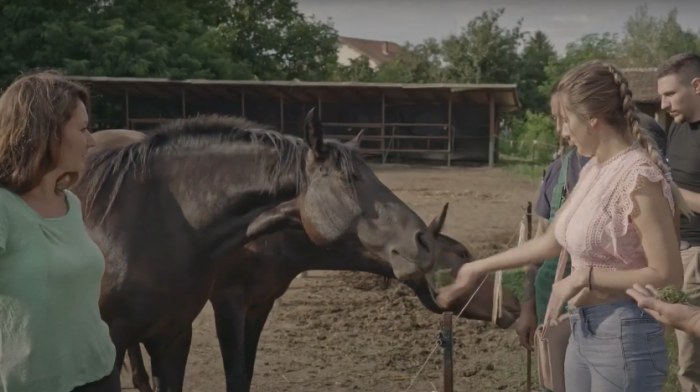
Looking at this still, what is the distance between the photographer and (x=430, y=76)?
45094 mm

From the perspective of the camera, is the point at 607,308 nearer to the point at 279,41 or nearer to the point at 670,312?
the point at 670,312

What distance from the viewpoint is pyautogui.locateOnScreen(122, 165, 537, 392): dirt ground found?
18.2 ft

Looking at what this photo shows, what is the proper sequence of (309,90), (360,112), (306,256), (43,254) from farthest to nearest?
1. (360,112)
2. (309,90)
3. (306,256)
4. (43,254)

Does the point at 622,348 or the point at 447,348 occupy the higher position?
the point at 622,348

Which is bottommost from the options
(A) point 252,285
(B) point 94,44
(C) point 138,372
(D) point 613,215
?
(C) point 138,372

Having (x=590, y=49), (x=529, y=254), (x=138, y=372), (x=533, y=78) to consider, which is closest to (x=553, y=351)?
(x=529, y=254)

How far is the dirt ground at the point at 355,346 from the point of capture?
5562mm

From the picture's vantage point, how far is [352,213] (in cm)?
354

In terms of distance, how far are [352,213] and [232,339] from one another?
1465 mm

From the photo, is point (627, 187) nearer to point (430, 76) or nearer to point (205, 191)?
point (205, 191)

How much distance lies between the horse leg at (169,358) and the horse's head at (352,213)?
3.03 ft

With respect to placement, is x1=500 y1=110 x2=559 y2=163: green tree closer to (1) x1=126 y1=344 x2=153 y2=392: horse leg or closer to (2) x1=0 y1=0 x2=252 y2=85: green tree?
(2) x1=0 y1=0 x2=252 y2=85: green tree

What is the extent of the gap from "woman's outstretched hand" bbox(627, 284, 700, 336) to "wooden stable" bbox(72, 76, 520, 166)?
73.2 feet

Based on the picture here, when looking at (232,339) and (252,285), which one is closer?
(232,339)
